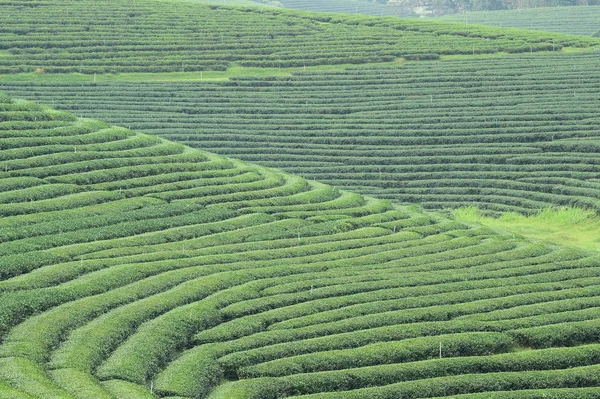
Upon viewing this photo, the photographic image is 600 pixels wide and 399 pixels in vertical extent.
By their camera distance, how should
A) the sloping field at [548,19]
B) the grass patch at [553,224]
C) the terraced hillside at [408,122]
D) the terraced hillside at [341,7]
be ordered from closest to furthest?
1. the grass patch at [553,224]
2. the terraced hillside at [408,122]
3. the sloping field at [548,19]
4. the terraced hillside at [341,7]

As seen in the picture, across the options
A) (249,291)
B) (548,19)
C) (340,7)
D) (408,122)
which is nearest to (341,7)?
(340,7)

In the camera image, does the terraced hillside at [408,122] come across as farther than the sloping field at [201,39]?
No

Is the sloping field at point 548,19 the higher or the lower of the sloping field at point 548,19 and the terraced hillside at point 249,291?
the higher

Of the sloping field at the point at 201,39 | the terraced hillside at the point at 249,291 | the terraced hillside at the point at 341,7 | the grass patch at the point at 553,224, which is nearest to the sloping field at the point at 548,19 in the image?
→ the sloping field at the point at 201,39

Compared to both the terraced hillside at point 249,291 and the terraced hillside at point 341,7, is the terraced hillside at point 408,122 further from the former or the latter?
the terraced hillside at point 341,7

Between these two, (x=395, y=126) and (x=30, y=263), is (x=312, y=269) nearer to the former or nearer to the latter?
(x=30, y=263)

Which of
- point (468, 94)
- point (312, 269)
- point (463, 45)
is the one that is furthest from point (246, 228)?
point (463, 45)

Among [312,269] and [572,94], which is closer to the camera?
[312,269]
